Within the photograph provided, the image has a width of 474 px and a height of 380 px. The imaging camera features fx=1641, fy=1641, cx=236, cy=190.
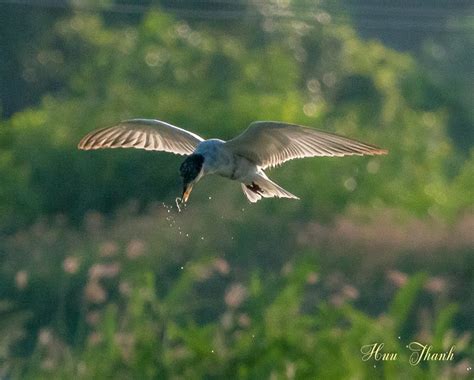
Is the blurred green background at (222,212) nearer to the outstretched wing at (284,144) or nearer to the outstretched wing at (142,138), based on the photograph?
the outstretched wing at (142,138)

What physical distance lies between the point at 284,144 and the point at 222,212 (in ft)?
20.9

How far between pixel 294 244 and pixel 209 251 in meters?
0.88

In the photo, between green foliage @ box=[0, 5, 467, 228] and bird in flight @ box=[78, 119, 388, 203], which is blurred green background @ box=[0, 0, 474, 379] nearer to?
green foliage @ box=[0, 5, 467, 228]

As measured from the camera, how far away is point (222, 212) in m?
14.2

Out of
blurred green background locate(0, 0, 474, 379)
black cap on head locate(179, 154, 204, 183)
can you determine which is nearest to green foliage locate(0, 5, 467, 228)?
blurred green background locate(0, 0, 474, 379)

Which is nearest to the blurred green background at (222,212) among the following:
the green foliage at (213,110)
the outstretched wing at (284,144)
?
the green foliage at (213,110)

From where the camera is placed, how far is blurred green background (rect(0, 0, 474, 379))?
8453mm

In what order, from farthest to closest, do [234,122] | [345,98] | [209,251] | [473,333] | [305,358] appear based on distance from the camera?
[345,98] → [234,122] → [209,251] → [473,333] → [305,358]

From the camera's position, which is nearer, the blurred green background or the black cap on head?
the black cap on head

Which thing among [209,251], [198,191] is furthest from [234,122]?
[209,251]

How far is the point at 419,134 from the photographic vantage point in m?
20.2

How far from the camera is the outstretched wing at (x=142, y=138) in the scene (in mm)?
8117

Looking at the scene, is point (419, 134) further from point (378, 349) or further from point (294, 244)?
point (378, 349)

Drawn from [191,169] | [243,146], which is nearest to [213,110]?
[243,146]
